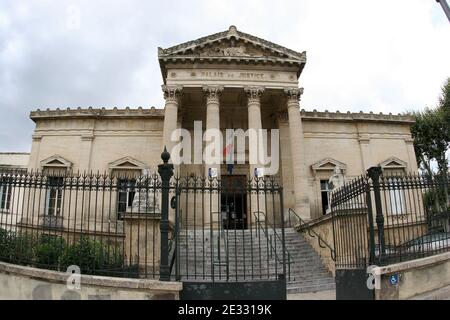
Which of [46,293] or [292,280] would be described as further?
[292,280]

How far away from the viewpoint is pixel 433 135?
84.0 ft

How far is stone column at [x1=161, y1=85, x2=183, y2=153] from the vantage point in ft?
59.2

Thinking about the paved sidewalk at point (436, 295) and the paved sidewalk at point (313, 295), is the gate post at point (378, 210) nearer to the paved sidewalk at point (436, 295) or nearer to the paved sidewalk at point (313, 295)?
the paved sidewalk at point (436, 295)

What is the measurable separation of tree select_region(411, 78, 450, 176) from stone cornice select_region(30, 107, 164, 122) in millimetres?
18321

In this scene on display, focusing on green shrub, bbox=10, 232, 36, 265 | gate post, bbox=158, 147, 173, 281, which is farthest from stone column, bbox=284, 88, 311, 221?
green shrub, bbox=10, 232, 36, 265

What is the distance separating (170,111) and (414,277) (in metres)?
14.1

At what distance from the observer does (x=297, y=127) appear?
18.7 metres

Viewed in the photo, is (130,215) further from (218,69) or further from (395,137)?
(395,137)

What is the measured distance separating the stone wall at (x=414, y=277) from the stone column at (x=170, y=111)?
1302 cm

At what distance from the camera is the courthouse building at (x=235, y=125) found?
1897 cm

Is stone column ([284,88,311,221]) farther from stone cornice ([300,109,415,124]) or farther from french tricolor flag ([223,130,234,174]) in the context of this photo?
french tricolor flag ([223,130,234,174])
